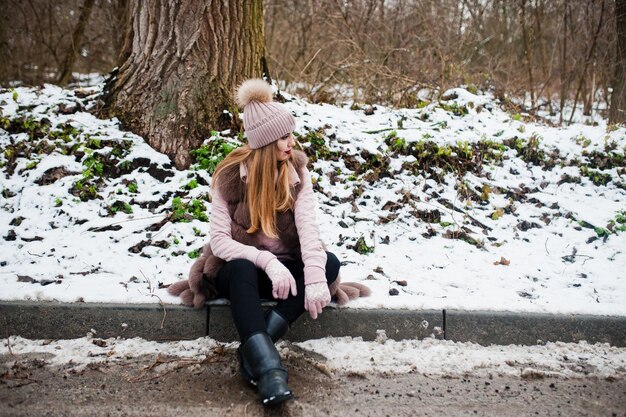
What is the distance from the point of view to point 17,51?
1042 centimetres

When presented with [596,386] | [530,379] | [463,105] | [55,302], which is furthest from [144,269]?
[463,105]

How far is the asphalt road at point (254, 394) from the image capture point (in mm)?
2574

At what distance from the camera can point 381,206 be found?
4.95 meters

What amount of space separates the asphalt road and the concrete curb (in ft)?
0.97

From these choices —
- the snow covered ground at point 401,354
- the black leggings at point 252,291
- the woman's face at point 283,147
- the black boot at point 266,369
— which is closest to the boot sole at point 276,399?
the black boot at point 266,369

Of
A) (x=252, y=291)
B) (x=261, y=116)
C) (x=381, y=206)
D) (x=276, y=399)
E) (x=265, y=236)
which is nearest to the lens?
(x=276, y=399)

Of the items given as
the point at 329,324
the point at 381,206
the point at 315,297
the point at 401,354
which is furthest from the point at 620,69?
the point at 315,297

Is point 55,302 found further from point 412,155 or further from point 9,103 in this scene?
point 412,155

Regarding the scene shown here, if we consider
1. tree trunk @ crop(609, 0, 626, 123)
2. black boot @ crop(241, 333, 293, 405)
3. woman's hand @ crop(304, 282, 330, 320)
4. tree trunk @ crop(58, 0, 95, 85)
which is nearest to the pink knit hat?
woman's hand @ crop(304, 282, 330, 320)

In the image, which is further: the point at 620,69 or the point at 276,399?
the point at 620,69

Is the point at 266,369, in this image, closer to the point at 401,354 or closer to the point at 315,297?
the point at 315,297

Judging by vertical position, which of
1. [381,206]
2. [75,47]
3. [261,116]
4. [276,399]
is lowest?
[276,399]

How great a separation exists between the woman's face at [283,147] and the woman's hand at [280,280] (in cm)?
67

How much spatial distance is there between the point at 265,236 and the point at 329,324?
0.72 metres
